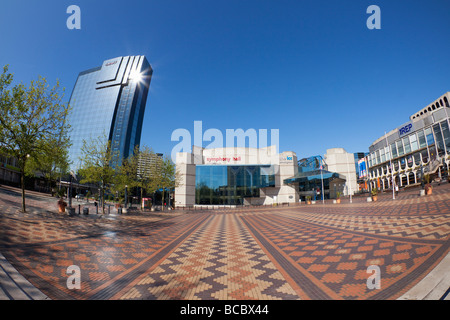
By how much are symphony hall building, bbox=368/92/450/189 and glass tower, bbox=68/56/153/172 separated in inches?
4493

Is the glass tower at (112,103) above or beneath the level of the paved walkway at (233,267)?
above

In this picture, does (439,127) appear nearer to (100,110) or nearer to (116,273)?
(116,273)

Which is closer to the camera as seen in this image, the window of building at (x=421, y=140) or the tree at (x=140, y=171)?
the tree at (x=140, y=171)

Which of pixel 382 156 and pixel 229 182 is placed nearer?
pixel 229 182

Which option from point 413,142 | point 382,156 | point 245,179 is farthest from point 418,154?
point 245,179

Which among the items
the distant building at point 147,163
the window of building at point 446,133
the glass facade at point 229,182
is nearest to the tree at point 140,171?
the distant building at point 147,163

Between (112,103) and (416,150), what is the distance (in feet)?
453

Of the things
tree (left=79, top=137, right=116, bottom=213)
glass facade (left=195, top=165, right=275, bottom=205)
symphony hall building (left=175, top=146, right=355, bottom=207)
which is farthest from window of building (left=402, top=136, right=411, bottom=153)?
tree (left=79, top=137, right=116, bottom=213)

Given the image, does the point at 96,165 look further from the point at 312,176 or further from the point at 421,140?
the point at 421,140

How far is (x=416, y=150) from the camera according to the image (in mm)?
49469

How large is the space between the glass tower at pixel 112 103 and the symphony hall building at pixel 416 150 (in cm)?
11412

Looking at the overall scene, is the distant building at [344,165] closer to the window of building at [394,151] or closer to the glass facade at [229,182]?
the window of building at [394,151]

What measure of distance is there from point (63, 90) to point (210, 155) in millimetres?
43822

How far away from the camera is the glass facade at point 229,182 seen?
53500 mm
